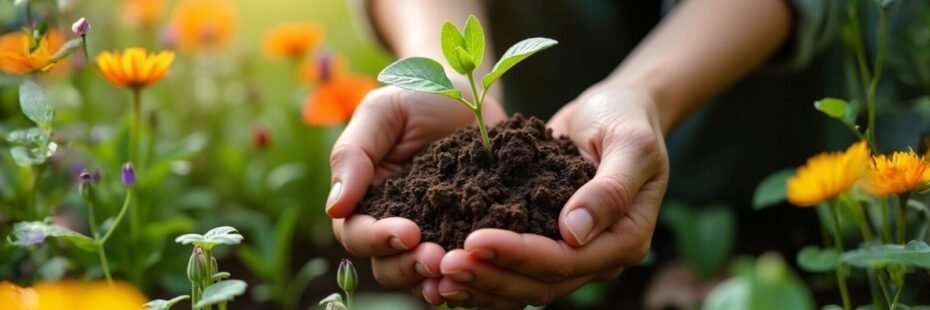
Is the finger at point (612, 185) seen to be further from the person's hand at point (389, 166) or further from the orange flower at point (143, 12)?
the orange flower at point (143, 12)

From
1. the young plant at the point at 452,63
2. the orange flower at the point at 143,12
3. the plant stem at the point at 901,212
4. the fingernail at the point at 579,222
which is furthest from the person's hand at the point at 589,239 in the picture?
the orange flower at the point at 143,12

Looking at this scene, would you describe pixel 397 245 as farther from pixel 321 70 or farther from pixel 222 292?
pixel 321 70

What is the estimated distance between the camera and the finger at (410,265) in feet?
3.01

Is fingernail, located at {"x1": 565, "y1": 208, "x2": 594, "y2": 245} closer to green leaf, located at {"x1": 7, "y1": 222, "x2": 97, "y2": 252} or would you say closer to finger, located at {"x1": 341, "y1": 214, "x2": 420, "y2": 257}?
finger, located at {"x1": 341, "y1": 214, "x2": 420, "y2": 257}

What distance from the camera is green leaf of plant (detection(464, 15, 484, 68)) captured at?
91cm

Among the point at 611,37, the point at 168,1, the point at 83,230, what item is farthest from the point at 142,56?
the point at 168,1

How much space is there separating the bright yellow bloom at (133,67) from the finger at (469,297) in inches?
17.6

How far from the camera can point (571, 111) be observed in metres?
1.21

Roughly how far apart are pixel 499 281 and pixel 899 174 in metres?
0.38

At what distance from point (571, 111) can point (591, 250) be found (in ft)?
1.00

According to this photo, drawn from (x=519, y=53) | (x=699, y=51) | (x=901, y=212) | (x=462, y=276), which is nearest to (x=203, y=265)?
(x=462, y=276)

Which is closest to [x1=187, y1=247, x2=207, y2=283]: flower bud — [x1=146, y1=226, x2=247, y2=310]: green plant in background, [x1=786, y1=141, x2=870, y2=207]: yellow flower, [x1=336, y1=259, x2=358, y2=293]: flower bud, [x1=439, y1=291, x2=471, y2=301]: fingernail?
[x1=146, y1=226, x2=247, y2=310]: green plant in background

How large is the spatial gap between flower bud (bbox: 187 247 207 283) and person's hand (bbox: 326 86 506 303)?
0.58ft

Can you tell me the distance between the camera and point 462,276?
0.89 m
